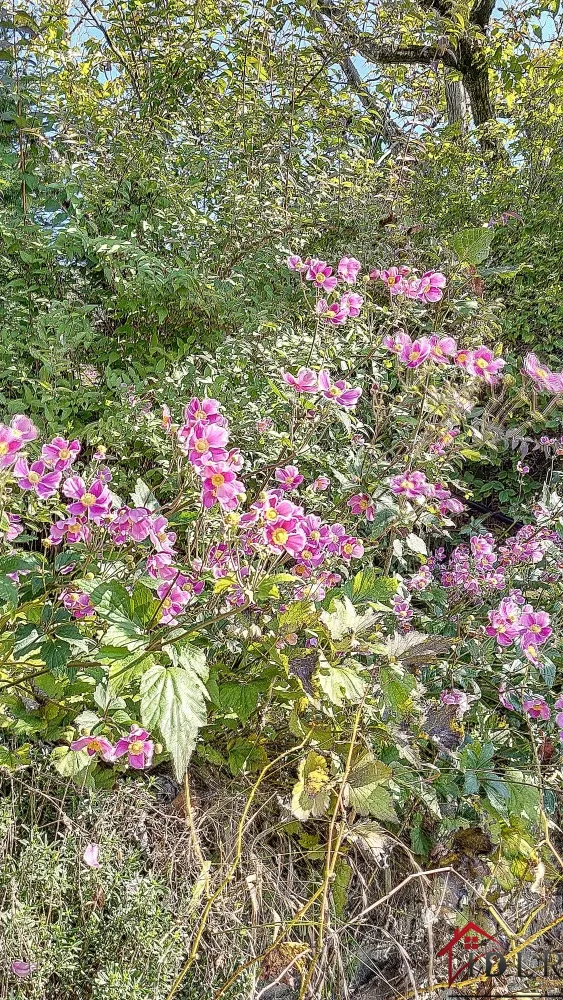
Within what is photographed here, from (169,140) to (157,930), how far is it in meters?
2.99

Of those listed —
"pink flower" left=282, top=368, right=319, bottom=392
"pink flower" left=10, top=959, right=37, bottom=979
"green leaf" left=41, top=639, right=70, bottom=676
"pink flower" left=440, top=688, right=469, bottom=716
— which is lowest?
"pink flower" left=440, top=688, right=469, bottom=716

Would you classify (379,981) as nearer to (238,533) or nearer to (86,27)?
(238,533)

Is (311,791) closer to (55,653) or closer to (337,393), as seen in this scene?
(55,653)

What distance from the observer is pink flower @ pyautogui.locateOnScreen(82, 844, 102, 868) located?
119 centimetres

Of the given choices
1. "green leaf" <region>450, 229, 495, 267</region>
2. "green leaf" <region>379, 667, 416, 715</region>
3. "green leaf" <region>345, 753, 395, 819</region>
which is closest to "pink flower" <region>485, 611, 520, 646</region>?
"green leaf" <region>379, 667, 416, 715</region>

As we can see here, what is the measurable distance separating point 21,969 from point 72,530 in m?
0.73

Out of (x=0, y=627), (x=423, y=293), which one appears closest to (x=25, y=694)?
(x=0, y=627)

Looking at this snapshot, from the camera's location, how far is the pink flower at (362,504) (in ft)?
5.63

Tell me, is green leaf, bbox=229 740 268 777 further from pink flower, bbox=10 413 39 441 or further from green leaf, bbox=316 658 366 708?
pink flower, bbox=10 413 39 441

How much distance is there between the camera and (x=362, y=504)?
→ 173 centimetres

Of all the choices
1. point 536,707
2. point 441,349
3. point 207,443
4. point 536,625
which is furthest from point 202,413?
point 536,707

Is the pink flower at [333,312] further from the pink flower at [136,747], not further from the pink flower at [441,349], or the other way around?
the pink flower at [136,747]

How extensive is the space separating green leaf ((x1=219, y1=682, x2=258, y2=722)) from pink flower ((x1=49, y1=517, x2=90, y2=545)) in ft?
1.38

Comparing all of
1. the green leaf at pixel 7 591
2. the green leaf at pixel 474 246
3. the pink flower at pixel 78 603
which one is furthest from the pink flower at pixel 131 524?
the green leaf at pixel 474 246
